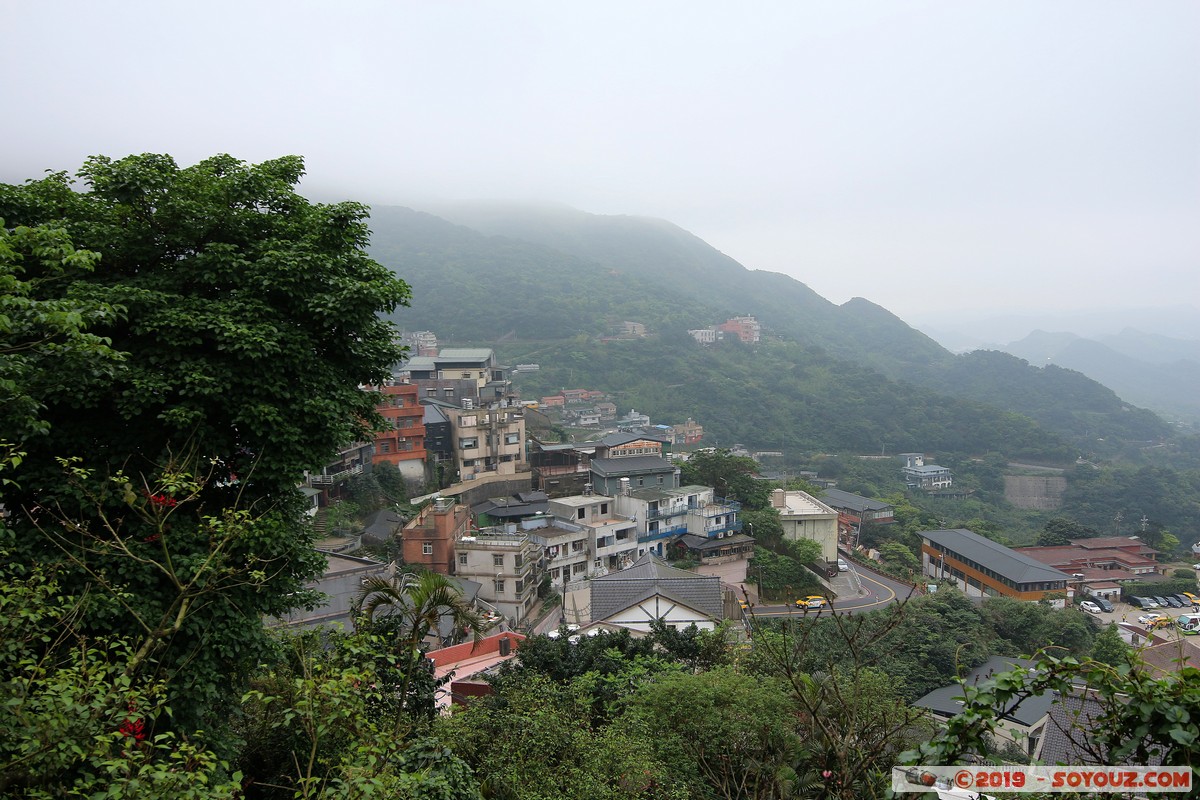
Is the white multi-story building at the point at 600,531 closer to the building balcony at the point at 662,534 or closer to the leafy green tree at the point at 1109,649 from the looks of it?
the building balcony at the point at 662,534

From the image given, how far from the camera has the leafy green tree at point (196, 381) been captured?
6008 mm

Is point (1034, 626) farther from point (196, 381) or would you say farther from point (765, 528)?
point (196, 381)

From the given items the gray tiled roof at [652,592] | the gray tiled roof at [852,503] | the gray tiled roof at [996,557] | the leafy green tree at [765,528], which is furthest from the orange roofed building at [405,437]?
the gray tiled roof at [996,557]

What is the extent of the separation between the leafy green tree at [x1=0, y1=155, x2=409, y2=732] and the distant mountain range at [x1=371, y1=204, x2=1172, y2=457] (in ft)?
217

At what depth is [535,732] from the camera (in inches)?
299

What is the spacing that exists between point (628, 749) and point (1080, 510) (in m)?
67.5

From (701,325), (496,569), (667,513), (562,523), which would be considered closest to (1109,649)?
(667,513)

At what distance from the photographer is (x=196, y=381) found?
655 cm

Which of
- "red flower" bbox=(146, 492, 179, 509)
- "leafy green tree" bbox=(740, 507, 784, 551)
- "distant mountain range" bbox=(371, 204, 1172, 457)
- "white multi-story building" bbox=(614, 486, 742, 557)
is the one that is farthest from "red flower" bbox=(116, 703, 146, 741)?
"distant mountain range" bbox=(371, 204, 1172, 457)

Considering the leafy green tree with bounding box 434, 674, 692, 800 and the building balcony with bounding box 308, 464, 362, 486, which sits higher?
the leafy green tree with bounding box 434, 674, 692, 800

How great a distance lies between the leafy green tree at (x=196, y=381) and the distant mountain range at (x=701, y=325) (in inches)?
2604

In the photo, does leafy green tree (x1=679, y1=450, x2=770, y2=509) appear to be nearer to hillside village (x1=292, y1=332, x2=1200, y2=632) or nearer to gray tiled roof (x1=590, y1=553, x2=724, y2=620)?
hillside village (x1=292, y1=332, x2=1200, y2=632)

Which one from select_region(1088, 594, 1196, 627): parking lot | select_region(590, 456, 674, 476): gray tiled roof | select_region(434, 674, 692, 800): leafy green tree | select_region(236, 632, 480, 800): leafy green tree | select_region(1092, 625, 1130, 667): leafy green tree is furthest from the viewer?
select_region(590, 456, 674, 476): gray tiled roof

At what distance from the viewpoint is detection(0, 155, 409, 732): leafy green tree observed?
237 inches
